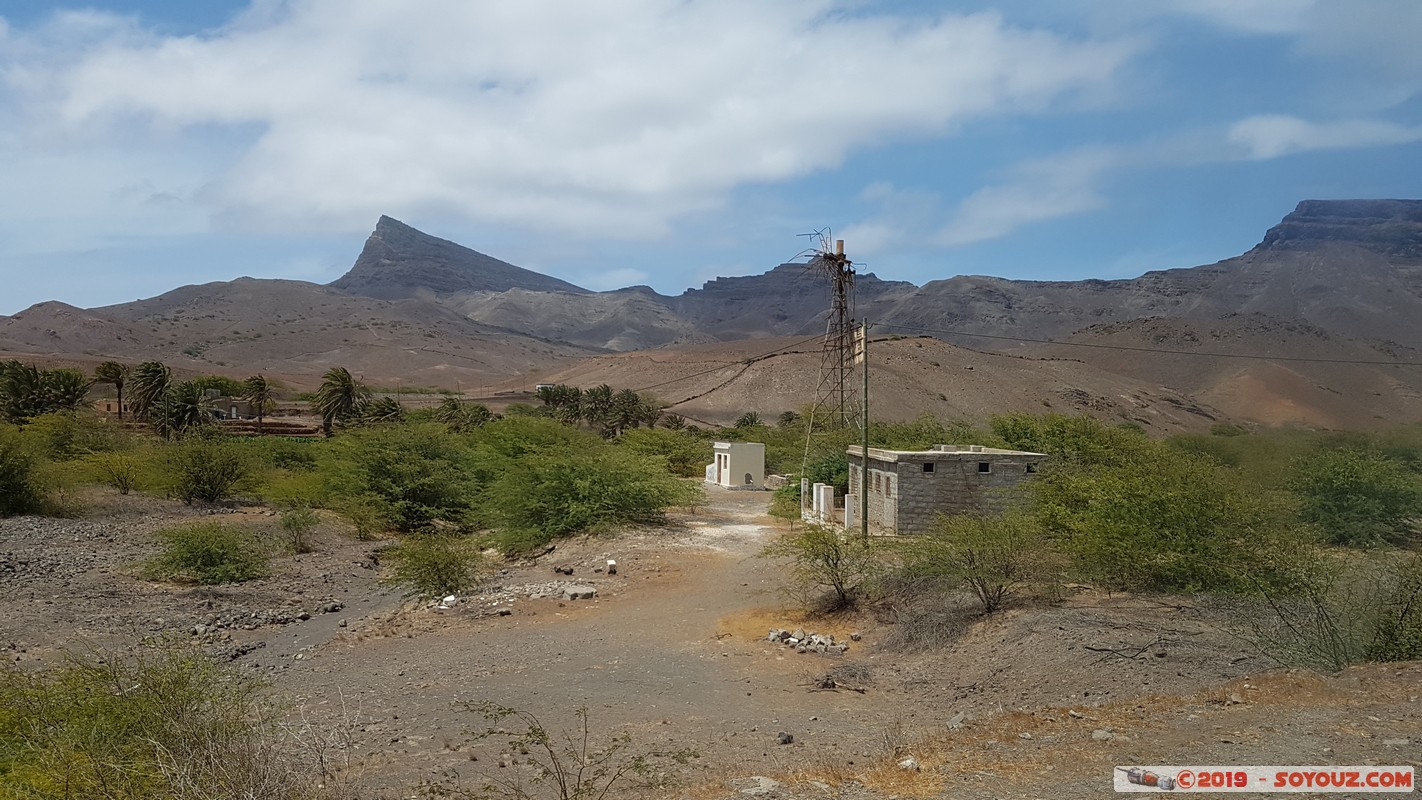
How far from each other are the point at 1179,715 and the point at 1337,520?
2041cm

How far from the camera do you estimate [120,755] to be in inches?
267

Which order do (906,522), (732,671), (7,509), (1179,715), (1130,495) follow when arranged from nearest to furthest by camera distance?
(1179,715) → (732,671) → (1130,495) → (906,522) → (7,509)

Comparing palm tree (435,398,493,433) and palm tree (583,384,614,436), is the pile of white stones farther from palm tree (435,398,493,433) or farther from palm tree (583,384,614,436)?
palm tree (583,384,614,436)

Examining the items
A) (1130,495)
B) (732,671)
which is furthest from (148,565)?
(1130,495)

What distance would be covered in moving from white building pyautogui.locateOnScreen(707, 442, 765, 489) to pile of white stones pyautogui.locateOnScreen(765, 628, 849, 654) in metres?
32.0

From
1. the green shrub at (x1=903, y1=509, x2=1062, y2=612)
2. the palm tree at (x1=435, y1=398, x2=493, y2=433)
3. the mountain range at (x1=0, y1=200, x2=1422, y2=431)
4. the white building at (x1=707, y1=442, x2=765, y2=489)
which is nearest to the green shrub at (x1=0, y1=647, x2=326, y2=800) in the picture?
the green shrub at (x1=903, y1=509, x2=1062, y2=612)

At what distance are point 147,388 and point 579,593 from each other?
4663cm

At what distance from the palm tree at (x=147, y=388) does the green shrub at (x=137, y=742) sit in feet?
174

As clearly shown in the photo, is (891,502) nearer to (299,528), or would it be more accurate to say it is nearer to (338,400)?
(299,528)

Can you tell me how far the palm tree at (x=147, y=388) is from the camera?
2159 inches

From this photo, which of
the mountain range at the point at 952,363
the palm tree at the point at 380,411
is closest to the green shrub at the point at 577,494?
the palm tree at the point at 380,411

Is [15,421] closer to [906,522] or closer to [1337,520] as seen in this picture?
[906,522]

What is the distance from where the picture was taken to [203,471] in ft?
121

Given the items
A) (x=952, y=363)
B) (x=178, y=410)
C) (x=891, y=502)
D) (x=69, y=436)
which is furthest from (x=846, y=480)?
(x=952, y=363)
